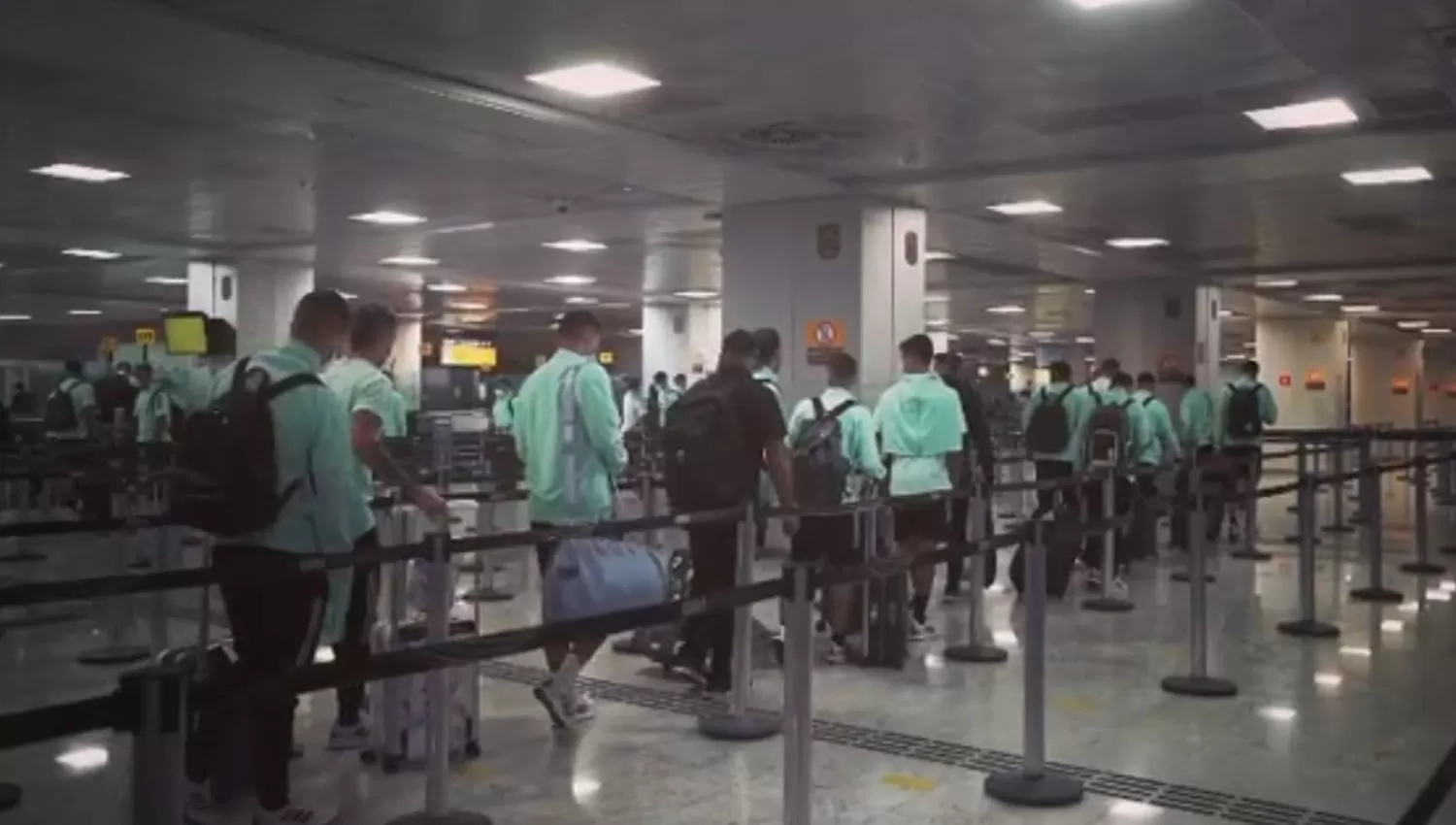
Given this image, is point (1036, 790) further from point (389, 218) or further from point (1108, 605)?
point (389, 218)

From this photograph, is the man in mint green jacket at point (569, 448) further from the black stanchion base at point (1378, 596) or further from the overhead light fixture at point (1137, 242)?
the overhead light fixture at point (1137, 242)

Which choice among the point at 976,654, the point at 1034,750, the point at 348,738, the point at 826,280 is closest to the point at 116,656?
the point at 348,738

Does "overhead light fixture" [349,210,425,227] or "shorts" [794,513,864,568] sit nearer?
"shorts" [794,513,864,568]

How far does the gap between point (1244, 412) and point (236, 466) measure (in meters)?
12.6

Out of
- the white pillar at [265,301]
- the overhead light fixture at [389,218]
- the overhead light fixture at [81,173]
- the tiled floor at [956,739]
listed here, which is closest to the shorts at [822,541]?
the tiled floor at [956,739]

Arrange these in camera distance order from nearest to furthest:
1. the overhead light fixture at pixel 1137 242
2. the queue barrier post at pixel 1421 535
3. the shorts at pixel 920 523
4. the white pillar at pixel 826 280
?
1. the shorts at pixel 920 523
2. the queue barrier post at pixel 1421 535
3. the white pillar at pixel 826 280
4. the overhead light fixture at pixel 1137 242

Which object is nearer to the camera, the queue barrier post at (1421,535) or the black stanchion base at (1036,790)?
the black stanchion base at (1036,790)

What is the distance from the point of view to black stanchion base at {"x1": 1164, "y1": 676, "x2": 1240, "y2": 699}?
6.87 meters

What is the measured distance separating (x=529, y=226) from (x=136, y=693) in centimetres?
1316

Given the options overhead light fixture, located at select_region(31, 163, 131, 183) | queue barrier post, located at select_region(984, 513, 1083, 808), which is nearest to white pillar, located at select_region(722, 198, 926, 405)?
overhead light fixture, located at select_region(31, 163, 131, 183)

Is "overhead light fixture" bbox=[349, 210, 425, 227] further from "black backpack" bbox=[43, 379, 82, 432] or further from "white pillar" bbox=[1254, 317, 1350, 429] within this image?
"white pillar" bbox=[1254, 317, 1350, 429]

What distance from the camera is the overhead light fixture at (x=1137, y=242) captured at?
52.5 feet

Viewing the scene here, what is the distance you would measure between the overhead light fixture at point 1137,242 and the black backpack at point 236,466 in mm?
13394

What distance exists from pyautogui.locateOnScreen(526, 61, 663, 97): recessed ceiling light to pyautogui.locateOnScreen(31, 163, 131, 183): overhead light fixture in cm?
554
